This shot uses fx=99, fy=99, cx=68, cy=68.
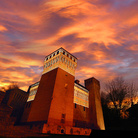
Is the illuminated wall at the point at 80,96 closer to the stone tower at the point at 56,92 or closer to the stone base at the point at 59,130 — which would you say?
the stone tower at the point at 56,92

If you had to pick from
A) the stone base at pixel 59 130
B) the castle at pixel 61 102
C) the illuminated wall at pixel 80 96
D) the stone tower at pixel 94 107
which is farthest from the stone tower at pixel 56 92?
the stone tower at pixel 94 107

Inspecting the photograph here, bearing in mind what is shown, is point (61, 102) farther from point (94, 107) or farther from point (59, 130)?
point (94, 107)

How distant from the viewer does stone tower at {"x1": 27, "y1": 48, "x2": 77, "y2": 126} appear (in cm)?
1446

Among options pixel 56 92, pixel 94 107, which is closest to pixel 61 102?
pixel 56 92

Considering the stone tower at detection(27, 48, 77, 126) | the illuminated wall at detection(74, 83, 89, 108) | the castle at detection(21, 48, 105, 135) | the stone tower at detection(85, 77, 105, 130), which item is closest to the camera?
the castle at detection(21, 48, 105, 135)

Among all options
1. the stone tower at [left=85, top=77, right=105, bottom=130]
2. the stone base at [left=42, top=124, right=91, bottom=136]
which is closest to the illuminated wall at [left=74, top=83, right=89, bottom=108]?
the stone tower at [left=85, top=77, right=105, bottom=130]

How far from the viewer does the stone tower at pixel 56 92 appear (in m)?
14.5

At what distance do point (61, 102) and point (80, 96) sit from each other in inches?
283

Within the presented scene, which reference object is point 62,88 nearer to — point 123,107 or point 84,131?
point 84,131

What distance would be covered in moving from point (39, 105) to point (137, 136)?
16.1 m

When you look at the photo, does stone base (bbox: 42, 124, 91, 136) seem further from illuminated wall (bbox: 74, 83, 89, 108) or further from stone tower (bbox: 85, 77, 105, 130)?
stone tower (bbox: 85, 77, 105, 130)

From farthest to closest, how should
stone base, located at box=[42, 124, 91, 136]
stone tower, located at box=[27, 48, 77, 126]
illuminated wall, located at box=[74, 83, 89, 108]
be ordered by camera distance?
illuminated wall, located at box=[74, 83, 89, 108] < stone tower, located at box=[27, 48, 77, 126] < stone base, located at box=[42, 124, 91, 136]

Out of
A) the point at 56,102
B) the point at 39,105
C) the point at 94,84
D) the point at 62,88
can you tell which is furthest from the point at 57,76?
the point at 94,84

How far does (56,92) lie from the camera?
1570 cm
